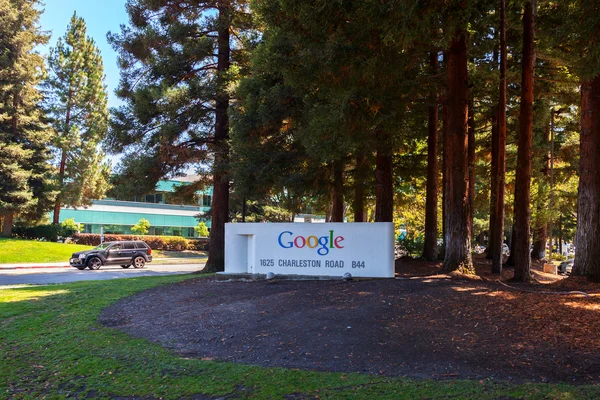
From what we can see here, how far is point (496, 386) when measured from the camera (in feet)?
16.9

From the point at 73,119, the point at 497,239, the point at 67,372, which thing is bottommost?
the point at 67,372

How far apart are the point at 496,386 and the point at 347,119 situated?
7265mm

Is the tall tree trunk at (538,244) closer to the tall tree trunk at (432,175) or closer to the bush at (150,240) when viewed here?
the tall tree trunk at (432,175)

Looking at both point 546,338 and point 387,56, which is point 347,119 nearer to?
point 387,56

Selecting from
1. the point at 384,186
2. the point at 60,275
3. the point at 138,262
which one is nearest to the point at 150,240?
the point at 138,262

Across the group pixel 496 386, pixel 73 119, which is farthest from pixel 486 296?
pixel 73 119

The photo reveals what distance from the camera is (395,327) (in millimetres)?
7598

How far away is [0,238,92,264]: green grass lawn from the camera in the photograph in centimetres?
3284

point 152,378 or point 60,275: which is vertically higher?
point 152,378

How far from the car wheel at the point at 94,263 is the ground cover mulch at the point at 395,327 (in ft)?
58.1

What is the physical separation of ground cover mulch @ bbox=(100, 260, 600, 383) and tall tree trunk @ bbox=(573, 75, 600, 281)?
0.84 metres

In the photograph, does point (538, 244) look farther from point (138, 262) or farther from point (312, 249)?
point (138, 262)

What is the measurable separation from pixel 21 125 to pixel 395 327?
1621 inches

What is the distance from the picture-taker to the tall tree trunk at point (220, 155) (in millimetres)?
18562
